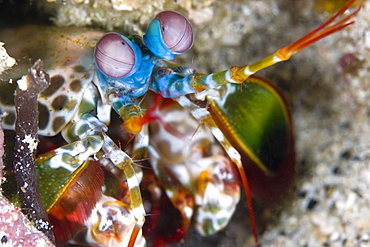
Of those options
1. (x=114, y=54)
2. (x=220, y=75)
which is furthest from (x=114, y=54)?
(x=220, y=75)

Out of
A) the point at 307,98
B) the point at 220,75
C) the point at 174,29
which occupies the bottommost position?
the point at 307,98

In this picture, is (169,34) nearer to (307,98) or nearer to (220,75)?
(220,75)

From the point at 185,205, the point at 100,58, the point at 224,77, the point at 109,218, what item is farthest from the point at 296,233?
the point at 100,58

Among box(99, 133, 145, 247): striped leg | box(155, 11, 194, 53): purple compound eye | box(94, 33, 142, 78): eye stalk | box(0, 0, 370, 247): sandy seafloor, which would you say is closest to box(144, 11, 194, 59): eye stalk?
box(155, 11, 194, 53): purple compound eye

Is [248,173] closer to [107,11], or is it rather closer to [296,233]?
Result: [296,233]

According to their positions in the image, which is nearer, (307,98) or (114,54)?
(114,54)

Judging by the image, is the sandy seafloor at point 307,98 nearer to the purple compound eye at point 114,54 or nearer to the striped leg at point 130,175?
the striped leg at point 130,175

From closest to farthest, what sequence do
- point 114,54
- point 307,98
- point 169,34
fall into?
Result: point 114,54
point 169,34
point 307,98
